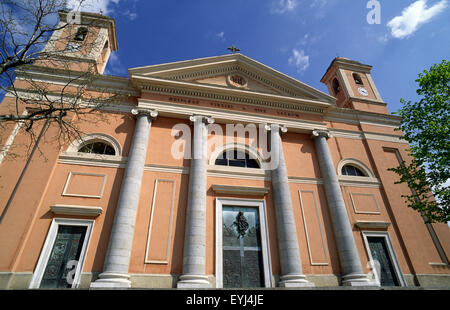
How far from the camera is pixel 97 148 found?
33.7ft

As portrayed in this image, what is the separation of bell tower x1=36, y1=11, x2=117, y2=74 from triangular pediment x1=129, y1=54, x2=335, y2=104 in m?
5.04

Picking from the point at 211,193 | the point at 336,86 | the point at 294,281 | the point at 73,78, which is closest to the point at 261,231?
the point at 294,281

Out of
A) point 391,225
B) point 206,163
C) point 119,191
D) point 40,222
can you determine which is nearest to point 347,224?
point 391,225

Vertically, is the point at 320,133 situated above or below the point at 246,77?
below

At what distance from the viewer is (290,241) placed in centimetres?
920

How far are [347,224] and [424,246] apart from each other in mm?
4070

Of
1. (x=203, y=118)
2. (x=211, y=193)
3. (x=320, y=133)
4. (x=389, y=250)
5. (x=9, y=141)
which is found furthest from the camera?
(x=320, y=133)

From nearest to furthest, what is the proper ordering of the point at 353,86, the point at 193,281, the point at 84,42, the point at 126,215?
the point at 193,281
the point at 126,215
the point at 84,42
the point at 353,86

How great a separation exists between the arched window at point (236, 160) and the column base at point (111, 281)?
575 cm

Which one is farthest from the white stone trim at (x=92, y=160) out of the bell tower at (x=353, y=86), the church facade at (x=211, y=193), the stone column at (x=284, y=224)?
the bell tower at (x=353, y=86)

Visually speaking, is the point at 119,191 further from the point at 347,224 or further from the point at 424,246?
the point at 424,246

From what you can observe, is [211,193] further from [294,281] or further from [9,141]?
[9,141]

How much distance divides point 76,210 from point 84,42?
10.1 metres

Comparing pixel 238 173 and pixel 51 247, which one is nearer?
pixel 51 247
